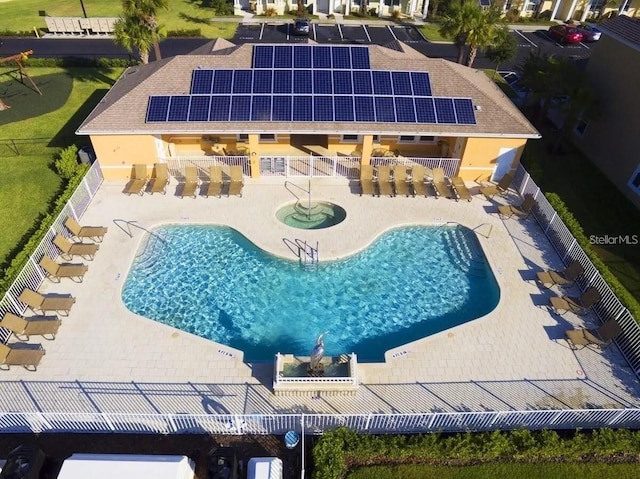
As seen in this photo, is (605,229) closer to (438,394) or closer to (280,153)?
(438,394)

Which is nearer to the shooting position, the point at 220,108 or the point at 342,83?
the point at 220,108

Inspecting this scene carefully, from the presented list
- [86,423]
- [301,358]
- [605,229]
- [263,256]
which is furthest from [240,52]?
[605,229]

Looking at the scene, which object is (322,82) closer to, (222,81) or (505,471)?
(222,81)

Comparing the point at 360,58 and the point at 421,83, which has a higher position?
the point at 360,58

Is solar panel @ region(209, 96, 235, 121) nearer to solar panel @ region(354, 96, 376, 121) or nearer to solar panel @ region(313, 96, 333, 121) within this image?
solar panel @ region(313, 96, 333, 121)

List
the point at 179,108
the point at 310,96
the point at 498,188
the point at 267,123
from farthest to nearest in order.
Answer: the point at 498,188
the point at 310,96
the point at 179,108
the point at 267,123

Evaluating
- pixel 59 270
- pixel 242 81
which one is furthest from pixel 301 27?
pixel 59 270

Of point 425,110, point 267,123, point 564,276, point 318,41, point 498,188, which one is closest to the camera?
point 564,276
